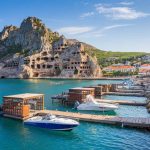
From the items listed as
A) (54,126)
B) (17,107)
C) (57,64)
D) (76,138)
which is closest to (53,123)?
(54,126)

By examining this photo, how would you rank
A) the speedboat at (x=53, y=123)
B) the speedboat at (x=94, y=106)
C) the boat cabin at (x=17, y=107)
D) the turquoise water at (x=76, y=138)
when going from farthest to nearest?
1. the speedboat at (x=94, y=106)
2. the boat cabin at (x=17, y=107)
3. the speedboat at (x=53, y=123)
4. the turquoise water at (x=76, y=138)

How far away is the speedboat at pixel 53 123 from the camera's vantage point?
43062mm

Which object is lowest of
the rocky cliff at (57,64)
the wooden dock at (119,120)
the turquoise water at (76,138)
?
the turquoise water at (76,138)

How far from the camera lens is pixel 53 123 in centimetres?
4381

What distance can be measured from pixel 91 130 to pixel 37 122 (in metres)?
8.35

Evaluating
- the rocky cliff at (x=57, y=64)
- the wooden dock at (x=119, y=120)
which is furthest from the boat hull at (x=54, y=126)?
the rocky cliff at (x=57, y=64)

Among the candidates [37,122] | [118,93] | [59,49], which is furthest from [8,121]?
[59,49]

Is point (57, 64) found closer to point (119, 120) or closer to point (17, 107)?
point (17, 107)

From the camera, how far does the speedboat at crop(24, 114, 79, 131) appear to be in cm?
4306

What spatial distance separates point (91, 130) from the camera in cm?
4344

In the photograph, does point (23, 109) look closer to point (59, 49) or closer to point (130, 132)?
point (130, 132)

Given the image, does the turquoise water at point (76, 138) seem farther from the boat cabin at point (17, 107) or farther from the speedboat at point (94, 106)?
the speedboat at point (94, 106)

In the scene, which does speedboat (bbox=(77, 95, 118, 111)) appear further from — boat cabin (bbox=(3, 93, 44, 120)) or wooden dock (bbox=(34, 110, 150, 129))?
boat cabin (bbox=(3, 93, 44, 120))

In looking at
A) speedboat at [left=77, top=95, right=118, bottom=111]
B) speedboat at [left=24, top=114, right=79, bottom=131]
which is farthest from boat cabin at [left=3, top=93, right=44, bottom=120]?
speedboat at [left=77, top=95, right=118, bottom=111]
